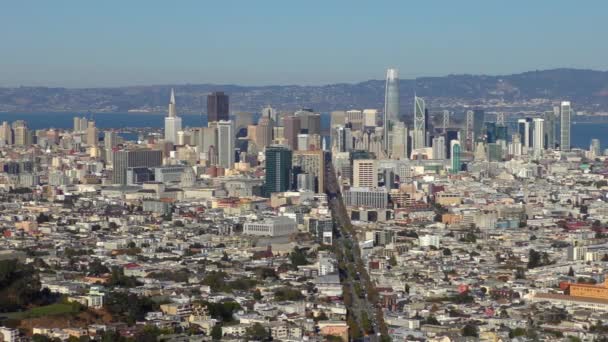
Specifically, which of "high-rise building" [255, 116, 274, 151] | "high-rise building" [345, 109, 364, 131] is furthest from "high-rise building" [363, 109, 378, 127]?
"high-rise building" [255, 116, 274, 151]

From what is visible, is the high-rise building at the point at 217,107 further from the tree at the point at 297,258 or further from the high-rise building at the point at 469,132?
the tree at the point at 297,258

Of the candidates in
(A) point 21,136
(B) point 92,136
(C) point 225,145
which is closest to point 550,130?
(C) point 225,145

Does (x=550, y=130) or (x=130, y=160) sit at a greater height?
(x=550, y=130)

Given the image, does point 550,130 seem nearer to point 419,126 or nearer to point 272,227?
point 419,126

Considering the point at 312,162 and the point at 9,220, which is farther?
the point at 312,162

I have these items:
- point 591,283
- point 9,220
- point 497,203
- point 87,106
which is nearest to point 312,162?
point 497,203

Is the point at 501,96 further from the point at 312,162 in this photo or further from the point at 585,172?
the point at 312,162

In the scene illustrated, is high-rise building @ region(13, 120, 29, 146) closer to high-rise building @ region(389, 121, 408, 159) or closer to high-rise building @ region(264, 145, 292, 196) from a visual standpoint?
high-rise building @ region(389, 121, 408, 159)
